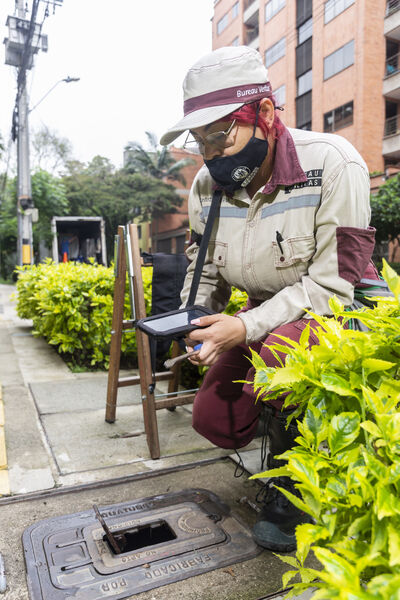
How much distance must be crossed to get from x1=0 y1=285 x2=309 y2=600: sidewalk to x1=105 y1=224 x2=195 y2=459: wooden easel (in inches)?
7.4

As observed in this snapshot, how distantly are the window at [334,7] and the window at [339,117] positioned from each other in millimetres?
3057

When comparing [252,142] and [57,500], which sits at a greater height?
[252,142]

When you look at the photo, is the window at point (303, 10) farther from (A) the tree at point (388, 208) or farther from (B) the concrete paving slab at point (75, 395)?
(A) the tree at point (388, 208)

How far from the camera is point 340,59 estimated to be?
10.4 ft

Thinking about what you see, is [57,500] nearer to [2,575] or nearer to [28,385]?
[2,575]

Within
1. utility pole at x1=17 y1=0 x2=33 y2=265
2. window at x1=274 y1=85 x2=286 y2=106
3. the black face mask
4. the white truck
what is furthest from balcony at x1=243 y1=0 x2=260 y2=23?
the white truck

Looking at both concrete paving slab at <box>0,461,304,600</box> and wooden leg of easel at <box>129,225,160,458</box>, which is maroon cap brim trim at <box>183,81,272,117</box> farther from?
concrete paving slab at <box>0,461,304,600</box>

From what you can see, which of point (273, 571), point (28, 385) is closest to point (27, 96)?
point (28, 385)

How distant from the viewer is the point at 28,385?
172 inches

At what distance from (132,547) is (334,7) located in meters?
2.73

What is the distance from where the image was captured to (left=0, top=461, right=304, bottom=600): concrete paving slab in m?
1.66

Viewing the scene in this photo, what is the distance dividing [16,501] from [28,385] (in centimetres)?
224

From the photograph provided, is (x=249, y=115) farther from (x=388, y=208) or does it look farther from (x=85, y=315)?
(x=388, y=208)

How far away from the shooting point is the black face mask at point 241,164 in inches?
76.3
